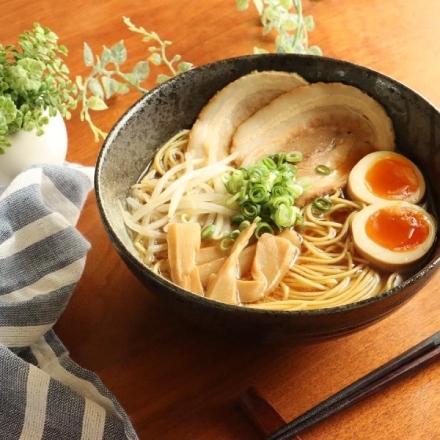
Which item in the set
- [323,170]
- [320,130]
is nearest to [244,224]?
[323,170]

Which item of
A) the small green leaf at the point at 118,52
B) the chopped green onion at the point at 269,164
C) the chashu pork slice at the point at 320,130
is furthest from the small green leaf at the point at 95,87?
the chopped green onion at the point at 269,164

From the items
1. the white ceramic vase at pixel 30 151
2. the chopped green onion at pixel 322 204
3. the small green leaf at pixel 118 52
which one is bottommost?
the chopped green onion at pixel 322 204

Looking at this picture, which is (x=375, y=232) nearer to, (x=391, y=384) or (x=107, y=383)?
(x=391, y=384)

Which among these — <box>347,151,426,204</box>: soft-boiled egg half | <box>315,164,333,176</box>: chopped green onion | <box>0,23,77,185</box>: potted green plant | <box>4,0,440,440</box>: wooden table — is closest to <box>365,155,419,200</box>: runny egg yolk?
<box>347,151,426,204</box>: soft-boiled egg half

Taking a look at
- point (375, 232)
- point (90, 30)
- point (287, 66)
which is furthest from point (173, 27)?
point (375, 232)

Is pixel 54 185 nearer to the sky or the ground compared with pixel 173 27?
nearer to the ground

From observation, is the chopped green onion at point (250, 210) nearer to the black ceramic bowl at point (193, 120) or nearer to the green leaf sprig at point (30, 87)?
the black ceramic bowl at point (193, 120)
